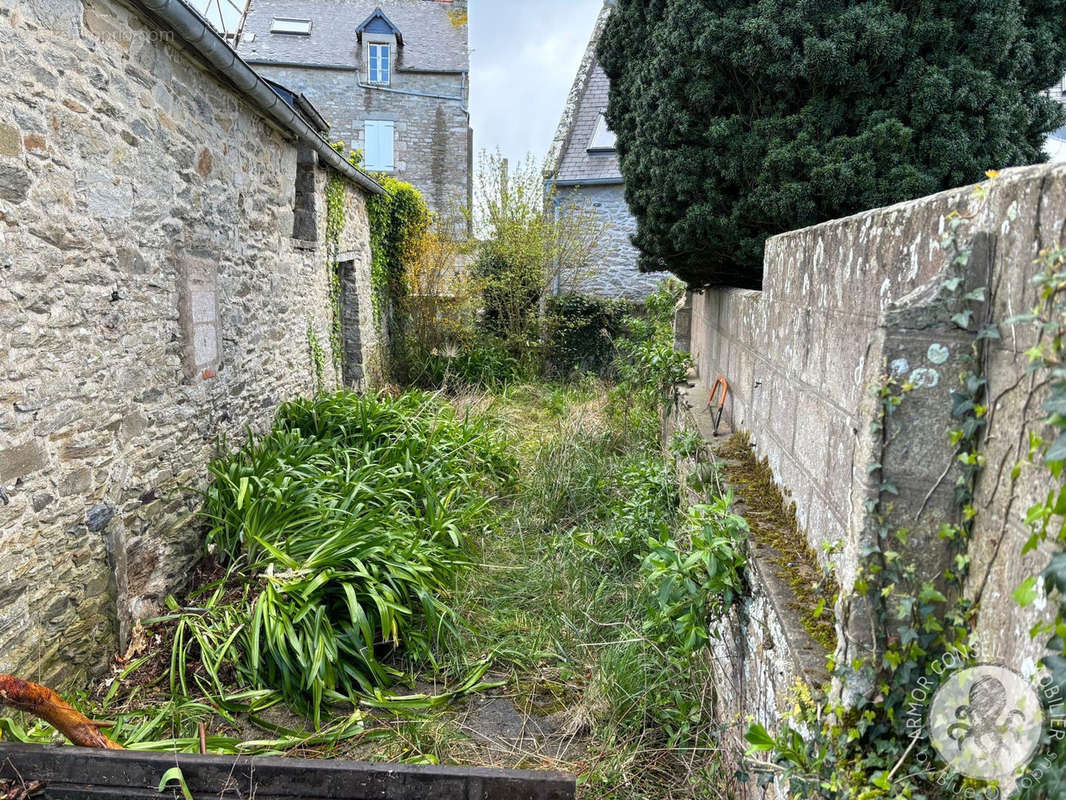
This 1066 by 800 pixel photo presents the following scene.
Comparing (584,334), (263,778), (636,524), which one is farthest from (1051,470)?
(584,334)

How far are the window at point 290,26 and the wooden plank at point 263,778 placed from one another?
2285 cm

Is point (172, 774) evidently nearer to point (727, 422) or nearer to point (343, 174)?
point (727, 422)

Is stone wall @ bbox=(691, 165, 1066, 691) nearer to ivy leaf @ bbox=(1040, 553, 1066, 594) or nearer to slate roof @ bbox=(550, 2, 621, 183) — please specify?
ivy leaf @ bbox=(1040, 553, 1066, 594)

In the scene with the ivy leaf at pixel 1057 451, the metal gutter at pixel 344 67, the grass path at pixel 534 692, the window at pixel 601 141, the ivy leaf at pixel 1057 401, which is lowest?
the grass path at pixel 534 692

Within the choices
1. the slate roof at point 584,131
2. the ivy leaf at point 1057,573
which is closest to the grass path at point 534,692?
the ivy leaf at point 1057,573

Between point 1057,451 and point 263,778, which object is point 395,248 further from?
point 1057,451

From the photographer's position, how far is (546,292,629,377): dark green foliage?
12086mm

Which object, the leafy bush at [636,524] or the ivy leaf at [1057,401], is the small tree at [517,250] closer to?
the leafy bush at [636,524]

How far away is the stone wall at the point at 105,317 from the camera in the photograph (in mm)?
2848

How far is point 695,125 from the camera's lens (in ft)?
13.6

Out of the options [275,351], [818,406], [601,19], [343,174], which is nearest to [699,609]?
[818,406]

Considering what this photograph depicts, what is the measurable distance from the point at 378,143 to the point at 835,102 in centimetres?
1972

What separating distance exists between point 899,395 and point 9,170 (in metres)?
3.42

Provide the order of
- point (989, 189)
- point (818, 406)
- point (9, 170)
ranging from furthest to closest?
point (9, 170), point (818, 406), point (989, 189)
